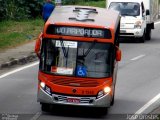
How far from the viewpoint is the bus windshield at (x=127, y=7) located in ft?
117

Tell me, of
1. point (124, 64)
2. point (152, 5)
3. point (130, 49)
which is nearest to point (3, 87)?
point (124, 64)

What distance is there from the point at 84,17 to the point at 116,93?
162 inches

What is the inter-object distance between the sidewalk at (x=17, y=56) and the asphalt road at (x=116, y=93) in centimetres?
86

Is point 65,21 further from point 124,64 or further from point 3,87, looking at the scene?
point 124,64

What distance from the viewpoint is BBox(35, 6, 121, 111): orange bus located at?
629 inches

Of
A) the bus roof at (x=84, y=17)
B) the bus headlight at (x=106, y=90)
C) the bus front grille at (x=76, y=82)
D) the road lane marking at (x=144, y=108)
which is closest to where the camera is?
the bus front grille at (x=76, y=82)

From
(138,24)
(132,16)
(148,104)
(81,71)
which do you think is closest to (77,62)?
(81,71)

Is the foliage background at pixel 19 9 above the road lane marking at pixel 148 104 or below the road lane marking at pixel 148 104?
below

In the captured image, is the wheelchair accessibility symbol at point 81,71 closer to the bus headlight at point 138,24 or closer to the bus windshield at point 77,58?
the bus windshield at point 77,58

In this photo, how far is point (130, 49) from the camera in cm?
3209

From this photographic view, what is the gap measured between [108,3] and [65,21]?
19964mm

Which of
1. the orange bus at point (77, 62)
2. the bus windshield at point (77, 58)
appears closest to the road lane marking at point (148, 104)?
the orange bus at point (77, 62)

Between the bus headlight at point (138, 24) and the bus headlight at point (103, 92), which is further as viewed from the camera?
the bus headlight at point (138, 24)

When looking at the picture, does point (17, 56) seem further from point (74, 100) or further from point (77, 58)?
point (74, 100)
